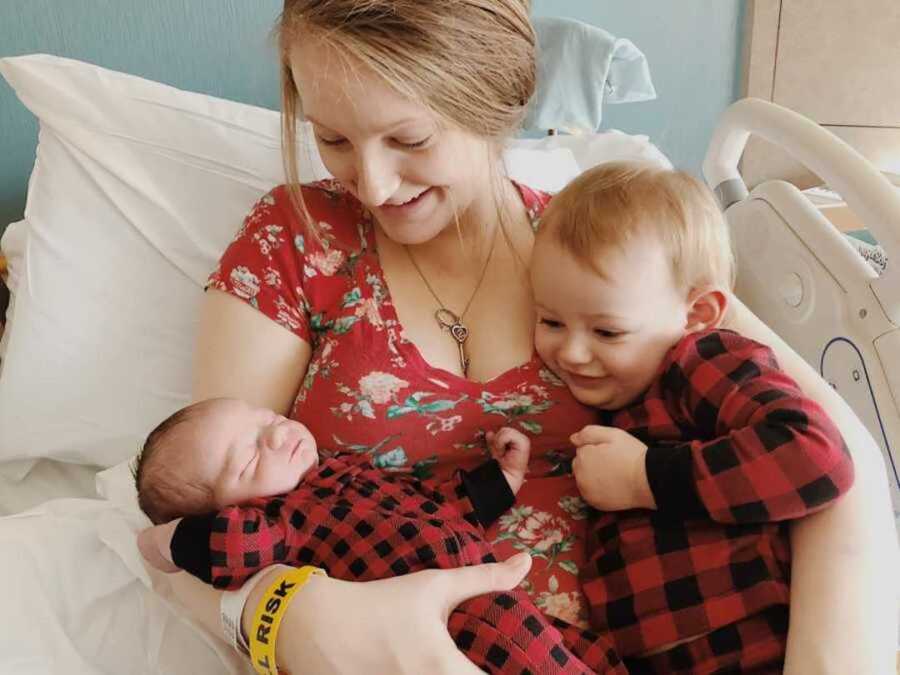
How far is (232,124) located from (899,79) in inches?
106

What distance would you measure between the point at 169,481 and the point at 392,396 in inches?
12.7

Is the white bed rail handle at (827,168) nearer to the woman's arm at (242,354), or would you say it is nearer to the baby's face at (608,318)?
the baby's face at (608,318)

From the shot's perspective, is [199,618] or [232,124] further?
[232,124]

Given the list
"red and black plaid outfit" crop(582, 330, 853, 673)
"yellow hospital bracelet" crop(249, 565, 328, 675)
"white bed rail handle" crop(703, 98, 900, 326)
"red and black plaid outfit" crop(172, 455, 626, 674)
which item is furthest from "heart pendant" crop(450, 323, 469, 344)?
"white bed rail handle" crop(703, 98, 900, 326)

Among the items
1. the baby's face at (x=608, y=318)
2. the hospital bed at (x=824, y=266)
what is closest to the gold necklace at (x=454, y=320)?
the baby's face at (x=608, y=318)

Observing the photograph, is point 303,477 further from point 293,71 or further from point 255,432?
point 293,71

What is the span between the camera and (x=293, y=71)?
3.81ft

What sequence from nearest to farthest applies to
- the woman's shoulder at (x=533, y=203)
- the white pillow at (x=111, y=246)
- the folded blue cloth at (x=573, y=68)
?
the woman's shoulder at (x=533, y=203) < the white pillow at (x=111, y=246) < the folded blue cloth at (x=573, y=68)

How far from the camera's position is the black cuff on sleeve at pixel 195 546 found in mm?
1031

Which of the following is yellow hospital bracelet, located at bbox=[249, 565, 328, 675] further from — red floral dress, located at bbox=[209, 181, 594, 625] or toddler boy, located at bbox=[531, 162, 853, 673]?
toddler boy, located at bbox=[531, 162, 853, 673]

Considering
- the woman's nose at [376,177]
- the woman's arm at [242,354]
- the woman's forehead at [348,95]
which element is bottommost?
the woman's arm at [242,354]

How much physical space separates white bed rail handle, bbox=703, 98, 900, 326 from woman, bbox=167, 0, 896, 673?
0.80 ft

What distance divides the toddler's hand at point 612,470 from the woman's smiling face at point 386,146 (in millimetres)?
394

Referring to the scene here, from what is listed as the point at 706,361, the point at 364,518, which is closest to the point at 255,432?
the point at 364,518
